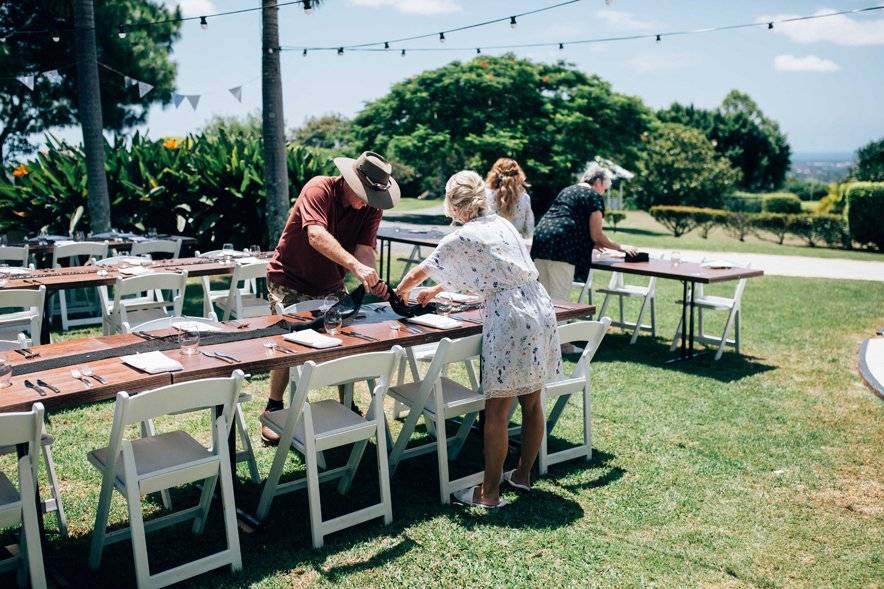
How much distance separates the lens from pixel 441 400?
417 centimetres

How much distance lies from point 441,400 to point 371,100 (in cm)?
2789

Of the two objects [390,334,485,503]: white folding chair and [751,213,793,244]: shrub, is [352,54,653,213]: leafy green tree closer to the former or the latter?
[751,213,793,244]: shrub

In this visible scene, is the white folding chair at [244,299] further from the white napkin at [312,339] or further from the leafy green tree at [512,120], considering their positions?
the leafy green tree at [512,120]

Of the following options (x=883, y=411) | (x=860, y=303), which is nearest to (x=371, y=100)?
(x=860, y=303)

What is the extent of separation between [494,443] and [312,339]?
112 centimetres

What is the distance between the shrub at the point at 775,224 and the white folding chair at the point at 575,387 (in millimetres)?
17760

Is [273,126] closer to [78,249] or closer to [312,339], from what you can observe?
[78,249]

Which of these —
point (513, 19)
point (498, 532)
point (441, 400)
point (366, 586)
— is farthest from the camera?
point (513, 19)

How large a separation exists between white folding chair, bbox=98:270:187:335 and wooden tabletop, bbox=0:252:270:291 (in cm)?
23

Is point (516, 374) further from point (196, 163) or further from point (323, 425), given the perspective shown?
point (196, 163)

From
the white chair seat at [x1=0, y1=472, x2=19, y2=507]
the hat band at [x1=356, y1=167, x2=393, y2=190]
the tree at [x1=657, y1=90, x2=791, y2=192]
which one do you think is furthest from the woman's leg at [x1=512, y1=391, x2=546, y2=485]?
the tree at [x1=657, y1=90, x2=791, y2=192]

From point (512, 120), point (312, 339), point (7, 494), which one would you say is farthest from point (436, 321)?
point (512, 120)

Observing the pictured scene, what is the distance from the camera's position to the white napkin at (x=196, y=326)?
4.19 metres

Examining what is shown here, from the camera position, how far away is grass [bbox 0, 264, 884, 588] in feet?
11.4
